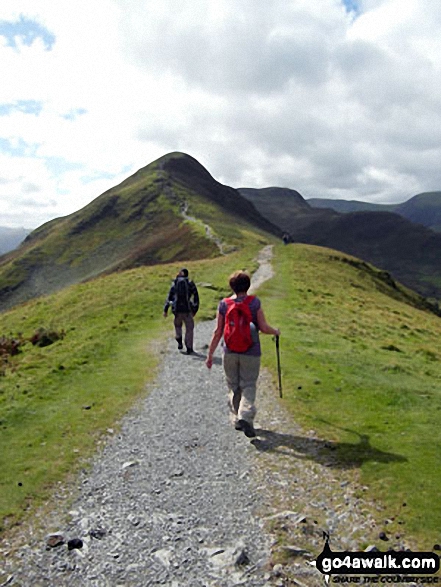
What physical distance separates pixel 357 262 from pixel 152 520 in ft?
233

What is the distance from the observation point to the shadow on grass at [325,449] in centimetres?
1027

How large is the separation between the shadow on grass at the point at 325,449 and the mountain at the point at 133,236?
68.3 meters

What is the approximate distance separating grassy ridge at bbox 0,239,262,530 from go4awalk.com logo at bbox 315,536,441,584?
16.7 ft

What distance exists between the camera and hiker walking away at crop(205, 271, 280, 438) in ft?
36.0

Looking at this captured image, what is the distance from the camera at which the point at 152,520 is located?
834 cm

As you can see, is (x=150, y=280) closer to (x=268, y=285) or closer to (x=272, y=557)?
(x=268, y=285)

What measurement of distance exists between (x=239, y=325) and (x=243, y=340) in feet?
1.11

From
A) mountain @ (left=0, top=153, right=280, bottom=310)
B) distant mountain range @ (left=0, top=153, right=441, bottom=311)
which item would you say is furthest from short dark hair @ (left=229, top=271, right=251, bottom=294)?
mountain @ (left=0, top=153, right=280, bottom=310)

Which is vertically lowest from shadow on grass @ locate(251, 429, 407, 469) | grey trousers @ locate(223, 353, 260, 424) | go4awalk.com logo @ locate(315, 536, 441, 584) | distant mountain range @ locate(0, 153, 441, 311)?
go4awalk.com logo @ locate(315, 536, 441, 584)

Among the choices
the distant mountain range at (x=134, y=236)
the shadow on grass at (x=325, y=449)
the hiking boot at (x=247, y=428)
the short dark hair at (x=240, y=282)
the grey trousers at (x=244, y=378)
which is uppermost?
the distant mountain range at (x=134, y=236)

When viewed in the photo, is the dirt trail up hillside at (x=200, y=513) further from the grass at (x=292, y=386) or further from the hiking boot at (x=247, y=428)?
the grass at (x=292, y=386)

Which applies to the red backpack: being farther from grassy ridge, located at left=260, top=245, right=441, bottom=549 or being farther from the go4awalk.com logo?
the go4awalk.com logo

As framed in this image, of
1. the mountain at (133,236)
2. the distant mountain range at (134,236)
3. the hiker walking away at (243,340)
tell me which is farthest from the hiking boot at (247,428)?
the mountain at (133,236)

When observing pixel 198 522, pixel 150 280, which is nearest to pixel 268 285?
pixel 150 280
